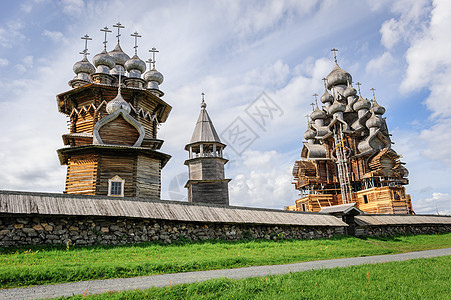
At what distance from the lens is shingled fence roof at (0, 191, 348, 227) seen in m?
12.1

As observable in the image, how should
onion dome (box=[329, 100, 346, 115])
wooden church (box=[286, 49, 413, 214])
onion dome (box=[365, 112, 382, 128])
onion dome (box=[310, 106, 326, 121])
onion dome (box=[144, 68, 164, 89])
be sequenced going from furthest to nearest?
1. onion dome (box=[310, 106, 326, 121])
2. onion dome (box=[329, 100, 346, 115])
3. onion dome (box=[365, 112, 382, 128])
4. wooden church (box=[286, 49, 413, 214])
5. onion dome (box=[144, 68, 164, 89])

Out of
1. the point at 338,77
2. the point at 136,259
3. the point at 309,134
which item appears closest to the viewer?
the point at 136,259

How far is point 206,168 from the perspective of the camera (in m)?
28.7

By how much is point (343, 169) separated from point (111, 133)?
26.2m

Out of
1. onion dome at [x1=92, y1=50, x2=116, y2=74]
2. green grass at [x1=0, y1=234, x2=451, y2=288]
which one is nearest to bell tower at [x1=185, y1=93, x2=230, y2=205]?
onion dome at [x1=92, y1=50, x2=116, y2=74]

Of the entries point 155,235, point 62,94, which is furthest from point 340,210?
point 62,94

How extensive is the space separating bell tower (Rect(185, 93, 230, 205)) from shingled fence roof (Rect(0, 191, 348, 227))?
32.8ft

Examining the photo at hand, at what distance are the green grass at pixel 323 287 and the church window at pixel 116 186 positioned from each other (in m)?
13.3

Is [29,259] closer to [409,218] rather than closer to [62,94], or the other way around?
[62,94]

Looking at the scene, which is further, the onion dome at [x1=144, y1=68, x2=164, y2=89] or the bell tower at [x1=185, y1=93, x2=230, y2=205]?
the bell tower at [x1=185, y1=93, x2=230, y2=205]

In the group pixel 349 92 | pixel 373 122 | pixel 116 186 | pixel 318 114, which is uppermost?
pixel 349 92

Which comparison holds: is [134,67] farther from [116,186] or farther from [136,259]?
[136,259]

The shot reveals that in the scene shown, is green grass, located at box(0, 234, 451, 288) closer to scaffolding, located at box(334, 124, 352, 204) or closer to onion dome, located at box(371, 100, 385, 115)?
scaffolding, located at box(334, 124, 352, 204)

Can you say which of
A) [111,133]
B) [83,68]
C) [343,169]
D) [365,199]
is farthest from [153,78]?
[365,199]
